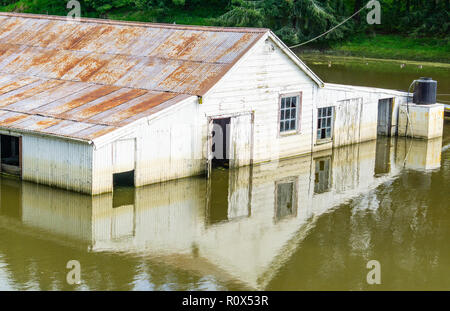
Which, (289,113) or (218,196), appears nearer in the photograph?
(218,196)

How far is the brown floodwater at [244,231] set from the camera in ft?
46.9

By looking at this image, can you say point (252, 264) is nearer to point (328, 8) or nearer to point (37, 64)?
point (37, 64)

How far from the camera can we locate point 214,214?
18.5 m

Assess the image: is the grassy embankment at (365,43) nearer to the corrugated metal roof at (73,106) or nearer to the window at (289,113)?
the window at (289,113)

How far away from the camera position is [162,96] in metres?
21.0

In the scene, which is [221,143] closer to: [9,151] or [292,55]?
[292,55]

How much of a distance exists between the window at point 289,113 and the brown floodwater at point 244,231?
3.45ft

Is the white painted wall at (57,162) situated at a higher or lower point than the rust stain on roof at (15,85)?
lower

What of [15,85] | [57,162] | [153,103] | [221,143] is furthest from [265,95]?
[15,85]

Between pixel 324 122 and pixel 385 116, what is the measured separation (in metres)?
4.22

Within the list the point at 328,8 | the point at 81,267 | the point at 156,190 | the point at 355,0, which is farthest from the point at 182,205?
the point at 355,0

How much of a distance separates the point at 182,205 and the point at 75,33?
926 centimetres

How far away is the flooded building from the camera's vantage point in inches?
755

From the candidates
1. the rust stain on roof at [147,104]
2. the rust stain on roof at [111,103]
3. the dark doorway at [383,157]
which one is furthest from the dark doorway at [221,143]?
the dark doorway at [383,157]
